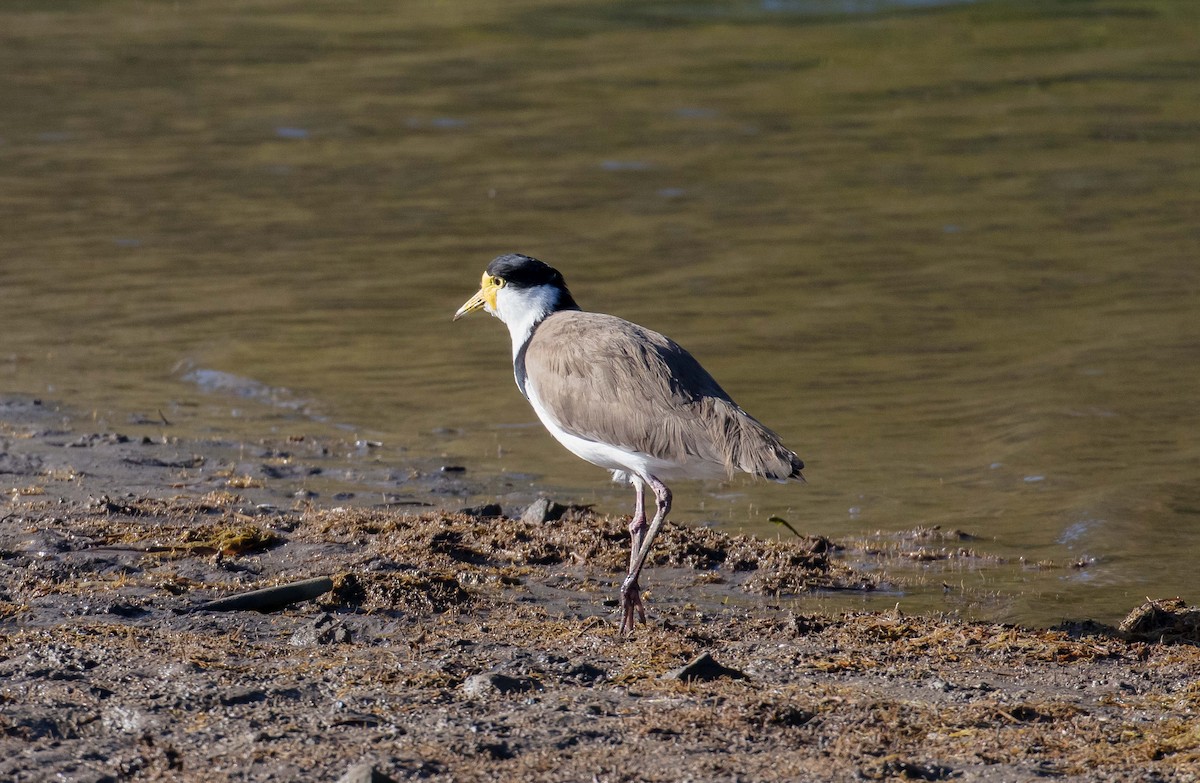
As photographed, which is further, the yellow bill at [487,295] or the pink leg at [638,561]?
the yellow bill at [487,295]

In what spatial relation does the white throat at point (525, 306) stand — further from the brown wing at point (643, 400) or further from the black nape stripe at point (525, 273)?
the brown wing at point (643, 400)

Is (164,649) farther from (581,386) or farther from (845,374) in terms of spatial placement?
(845,374)

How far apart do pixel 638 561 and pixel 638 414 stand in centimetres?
57

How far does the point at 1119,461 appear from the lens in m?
8.99

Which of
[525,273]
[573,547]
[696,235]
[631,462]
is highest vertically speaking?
[525,273]

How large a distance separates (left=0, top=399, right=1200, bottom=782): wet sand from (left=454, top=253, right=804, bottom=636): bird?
0.50 m

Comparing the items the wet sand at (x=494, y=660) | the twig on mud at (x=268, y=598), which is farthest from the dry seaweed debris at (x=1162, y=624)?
the twig on mud at (x=268, y=598)

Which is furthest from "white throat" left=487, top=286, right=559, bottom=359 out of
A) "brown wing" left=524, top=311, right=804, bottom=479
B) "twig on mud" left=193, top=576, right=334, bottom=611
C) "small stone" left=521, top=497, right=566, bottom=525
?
"twig on mud" left=193, top=576, right=334, bottom=611

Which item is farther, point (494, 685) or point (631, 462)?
point (631, 462)

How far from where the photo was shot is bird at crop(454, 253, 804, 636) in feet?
19.8

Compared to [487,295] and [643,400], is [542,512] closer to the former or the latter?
[487,295]

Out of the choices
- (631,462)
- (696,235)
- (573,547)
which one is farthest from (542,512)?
(696,235)

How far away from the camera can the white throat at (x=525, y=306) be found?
23.3 ft

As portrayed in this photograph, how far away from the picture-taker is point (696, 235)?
1438cm
